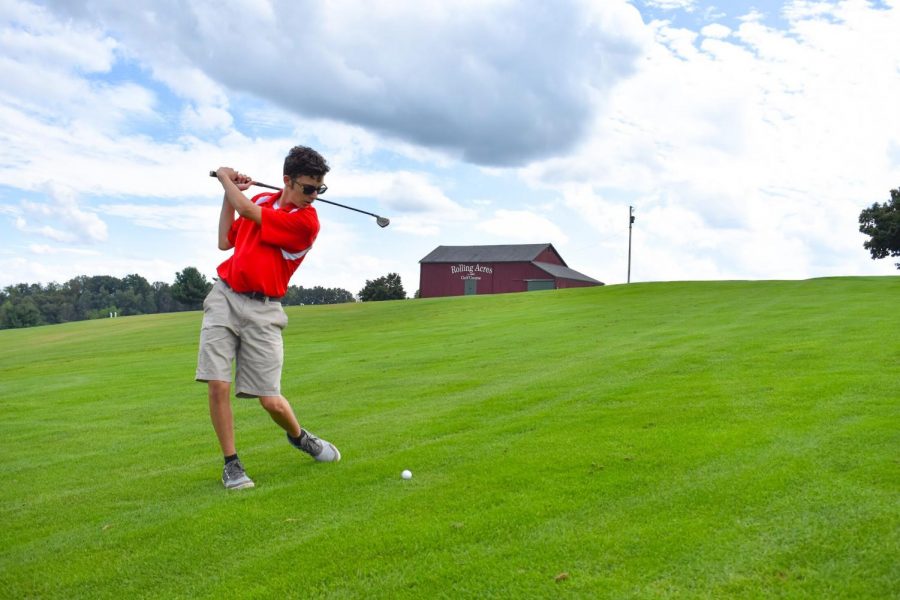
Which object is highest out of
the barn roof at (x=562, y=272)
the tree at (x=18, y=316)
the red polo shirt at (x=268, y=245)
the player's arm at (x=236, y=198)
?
the barn roof at (x=562, y=272)

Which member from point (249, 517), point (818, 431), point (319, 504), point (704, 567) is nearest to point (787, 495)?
point (704, 567)

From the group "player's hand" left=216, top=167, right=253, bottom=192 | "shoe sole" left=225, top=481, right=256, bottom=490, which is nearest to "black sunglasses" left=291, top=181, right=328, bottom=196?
"player's hand" left=216, top=167, right=253, bottom=192

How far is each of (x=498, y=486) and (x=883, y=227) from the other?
59620mm

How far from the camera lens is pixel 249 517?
16.1 feet

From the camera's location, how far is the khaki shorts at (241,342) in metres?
5.85

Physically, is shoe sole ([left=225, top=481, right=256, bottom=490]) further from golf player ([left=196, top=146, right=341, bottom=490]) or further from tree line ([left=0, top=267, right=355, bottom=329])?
tree line ([left=0, top=267, right=355, bottom=329])

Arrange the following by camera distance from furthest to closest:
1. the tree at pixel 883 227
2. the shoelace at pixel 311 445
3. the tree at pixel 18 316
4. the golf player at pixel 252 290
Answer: the tree at pixel 18 316 → the tree at pixel 883 227 → the shoelace at pixel 311 445 → the golf player at pixel 252 290

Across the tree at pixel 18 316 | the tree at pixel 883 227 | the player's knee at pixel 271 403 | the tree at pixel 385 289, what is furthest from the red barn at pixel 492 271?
the tree at pixel 18 316

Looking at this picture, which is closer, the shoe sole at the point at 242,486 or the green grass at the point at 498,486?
the green grass at the point at 498,486

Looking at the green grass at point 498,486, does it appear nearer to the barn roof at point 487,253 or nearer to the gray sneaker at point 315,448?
the gray sneaker at point 315,448

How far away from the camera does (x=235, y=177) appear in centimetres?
592

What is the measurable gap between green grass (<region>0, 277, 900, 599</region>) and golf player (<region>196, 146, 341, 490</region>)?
0.70m

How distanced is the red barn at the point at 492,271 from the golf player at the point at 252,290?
61.7m

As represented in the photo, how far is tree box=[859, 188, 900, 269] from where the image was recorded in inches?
2143
